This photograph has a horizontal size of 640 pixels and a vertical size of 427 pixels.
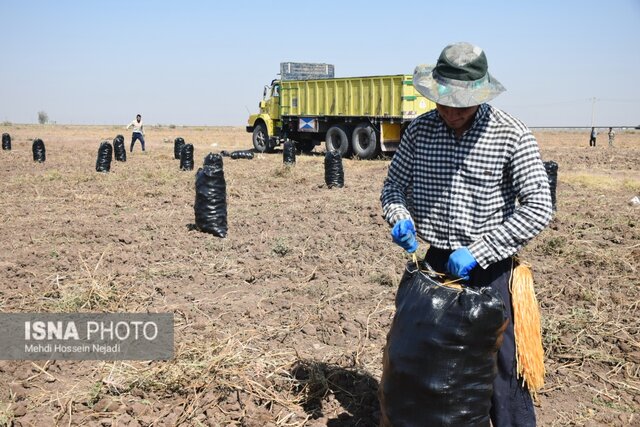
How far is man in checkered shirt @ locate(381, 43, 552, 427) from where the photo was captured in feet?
7.77

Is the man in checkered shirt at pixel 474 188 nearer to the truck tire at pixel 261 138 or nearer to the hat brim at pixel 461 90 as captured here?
the hat brim at pixel 461 90

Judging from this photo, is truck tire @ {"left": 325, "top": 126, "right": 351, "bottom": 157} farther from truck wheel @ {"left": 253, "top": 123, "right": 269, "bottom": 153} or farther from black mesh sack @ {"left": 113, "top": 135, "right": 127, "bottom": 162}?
black mesh sack @ {"left": 113, "top": 135, "right": 127, "bottom": 162}

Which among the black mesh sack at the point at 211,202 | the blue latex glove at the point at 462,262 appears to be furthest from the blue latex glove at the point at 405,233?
the black mesh sack at the point at 211,202

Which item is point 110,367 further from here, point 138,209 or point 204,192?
point 138,209

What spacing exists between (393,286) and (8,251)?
4.18m

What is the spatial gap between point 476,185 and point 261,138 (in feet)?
66.4

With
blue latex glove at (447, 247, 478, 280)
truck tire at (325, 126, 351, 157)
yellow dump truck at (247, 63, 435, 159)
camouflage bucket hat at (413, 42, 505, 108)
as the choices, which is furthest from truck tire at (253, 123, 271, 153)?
blue latex glove at (447, 247, 478, 280)

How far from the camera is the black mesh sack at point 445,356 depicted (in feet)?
7.48

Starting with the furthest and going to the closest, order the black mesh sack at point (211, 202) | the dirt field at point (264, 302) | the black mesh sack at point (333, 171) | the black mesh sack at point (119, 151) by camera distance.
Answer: the black mesh sack at point (119, 151)
the black mesh sack at point (333, 171)
the black mesh sack at point (211, 202)
the dirt field at point (264, 302)

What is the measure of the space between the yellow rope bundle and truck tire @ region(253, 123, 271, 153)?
64.7 ft

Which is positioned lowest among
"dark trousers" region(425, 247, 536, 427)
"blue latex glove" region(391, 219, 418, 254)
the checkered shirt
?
"dark trousers" region(425, 247, 536, 427)

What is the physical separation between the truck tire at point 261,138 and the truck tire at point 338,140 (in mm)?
3372

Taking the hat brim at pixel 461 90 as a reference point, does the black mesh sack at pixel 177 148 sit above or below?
below

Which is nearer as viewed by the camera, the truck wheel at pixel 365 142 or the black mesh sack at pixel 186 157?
the black mesh sack at pixel 186 157
